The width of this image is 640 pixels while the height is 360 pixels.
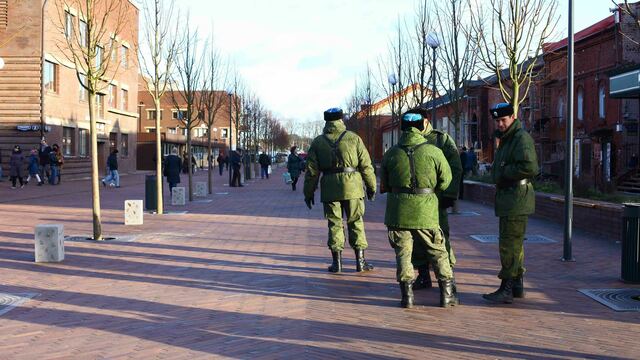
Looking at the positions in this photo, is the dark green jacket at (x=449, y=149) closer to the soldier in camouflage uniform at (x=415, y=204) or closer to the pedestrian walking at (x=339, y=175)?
the soldier in camouflage uniform at (x=415, y=204)

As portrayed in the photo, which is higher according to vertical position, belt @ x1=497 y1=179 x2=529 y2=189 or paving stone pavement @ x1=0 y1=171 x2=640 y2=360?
belt @ x1=497 y1=179 x2=529 y2=189

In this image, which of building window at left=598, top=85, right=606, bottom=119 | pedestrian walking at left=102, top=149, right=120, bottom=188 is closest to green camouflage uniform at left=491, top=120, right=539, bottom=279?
pedestrian walking at left=102, top=149, right=120, bottom=188

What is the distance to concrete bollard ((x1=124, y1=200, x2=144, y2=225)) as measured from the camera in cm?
1457

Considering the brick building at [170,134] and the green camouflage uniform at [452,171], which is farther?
the brick building at [170,134]

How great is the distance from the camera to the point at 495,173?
7062 millimetres

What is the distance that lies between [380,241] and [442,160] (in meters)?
5.34

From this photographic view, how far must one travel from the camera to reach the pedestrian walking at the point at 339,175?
849 cm

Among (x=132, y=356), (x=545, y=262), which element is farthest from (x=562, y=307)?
(x=132, y=356)

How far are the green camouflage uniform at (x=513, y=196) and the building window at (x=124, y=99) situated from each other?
44.0 m

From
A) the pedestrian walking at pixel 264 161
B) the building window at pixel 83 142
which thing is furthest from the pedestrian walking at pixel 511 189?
the building window at pixel 83 142

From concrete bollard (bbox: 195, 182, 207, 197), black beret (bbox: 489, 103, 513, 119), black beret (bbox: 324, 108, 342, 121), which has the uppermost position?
black beret (bbox: 324, 108, 342, 121)

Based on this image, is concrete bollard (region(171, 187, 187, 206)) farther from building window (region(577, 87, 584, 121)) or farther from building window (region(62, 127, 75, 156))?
building window (region(577, 87, 584, 121))

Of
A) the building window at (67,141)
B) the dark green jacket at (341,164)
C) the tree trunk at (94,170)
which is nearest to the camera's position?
the dark green jacket at (341,164)

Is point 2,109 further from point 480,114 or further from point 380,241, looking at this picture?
point 480,114
